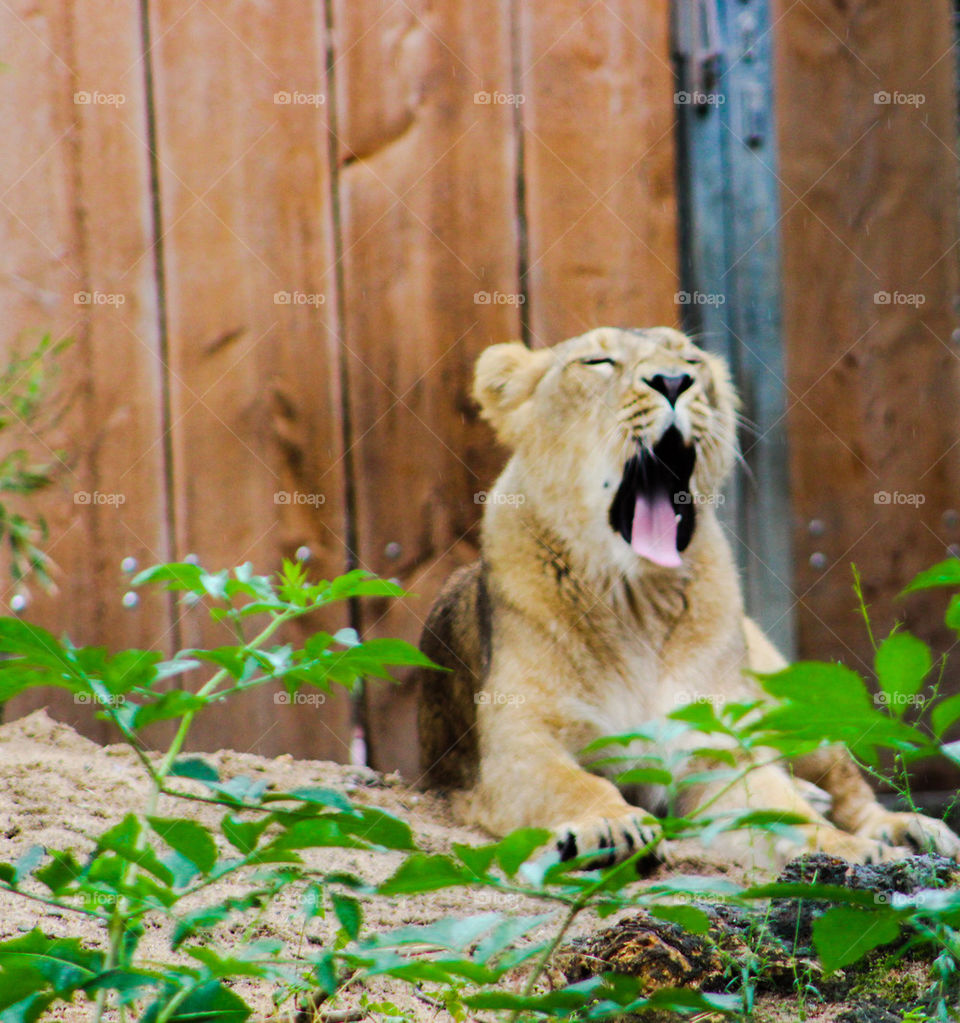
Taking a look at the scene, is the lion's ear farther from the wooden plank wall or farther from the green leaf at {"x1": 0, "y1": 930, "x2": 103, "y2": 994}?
the green leaf at {"x1": 0, "y1": 930, "x2": 103, "y2": 994}

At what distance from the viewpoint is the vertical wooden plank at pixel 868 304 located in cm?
328

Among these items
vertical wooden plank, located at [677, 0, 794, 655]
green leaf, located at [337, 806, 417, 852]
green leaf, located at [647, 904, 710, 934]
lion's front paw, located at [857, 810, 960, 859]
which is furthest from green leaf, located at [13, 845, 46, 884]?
vertical wooden plank, located at [677, 0, 794, 655]

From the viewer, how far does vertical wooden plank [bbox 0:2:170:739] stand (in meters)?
2.99

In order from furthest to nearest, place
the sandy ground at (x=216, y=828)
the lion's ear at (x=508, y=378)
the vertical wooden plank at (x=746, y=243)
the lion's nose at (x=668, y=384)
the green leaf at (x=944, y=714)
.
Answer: the vertical wooden plank at (x=746, y=243) → the lion's ear at (x=508, y=378) → the lion's nose at (x=668, y=384) → the sandy ground at (x=216, y=828) → the green leaf at (x=944, y=714)

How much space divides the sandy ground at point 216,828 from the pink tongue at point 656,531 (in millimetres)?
819

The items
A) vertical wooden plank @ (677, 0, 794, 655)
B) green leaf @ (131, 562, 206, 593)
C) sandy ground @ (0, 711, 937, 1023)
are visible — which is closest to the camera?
green leaf @ (131, 562, 206, 593)

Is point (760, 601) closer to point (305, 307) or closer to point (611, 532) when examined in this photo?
point (611, 532)

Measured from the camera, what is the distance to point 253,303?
122 inches

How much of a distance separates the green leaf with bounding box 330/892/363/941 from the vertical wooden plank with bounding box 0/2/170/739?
91.9 inches

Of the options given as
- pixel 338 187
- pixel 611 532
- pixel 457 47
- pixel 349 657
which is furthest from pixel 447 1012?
pixel 457 47

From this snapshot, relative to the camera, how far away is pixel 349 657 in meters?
1.02

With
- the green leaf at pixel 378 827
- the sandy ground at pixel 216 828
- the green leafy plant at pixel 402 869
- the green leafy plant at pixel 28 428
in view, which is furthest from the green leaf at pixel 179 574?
the green leafy plant at pixel 28 428

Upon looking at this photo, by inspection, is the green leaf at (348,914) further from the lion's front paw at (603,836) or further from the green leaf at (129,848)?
the lion's front paw at (603,836)

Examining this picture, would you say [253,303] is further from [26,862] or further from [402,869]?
[402,869]
